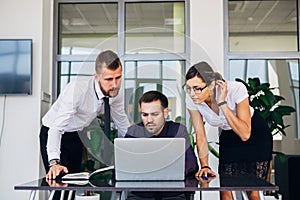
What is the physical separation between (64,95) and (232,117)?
47.3 inches

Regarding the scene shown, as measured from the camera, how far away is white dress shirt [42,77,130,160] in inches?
108

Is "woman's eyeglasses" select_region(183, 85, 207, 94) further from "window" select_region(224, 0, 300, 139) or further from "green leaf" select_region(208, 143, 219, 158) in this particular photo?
"window" select_region(224, 0, 300, 139)

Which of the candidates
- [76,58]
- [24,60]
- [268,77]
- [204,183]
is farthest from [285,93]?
[204,183]

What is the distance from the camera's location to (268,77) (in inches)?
226

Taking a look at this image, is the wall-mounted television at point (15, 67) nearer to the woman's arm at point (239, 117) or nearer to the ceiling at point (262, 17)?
the woman's arm at point (239, 117)

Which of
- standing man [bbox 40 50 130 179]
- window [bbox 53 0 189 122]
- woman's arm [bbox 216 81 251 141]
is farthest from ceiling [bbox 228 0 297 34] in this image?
standing man [bbox 40 50 130 179]

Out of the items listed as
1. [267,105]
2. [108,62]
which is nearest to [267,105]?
[267,105]

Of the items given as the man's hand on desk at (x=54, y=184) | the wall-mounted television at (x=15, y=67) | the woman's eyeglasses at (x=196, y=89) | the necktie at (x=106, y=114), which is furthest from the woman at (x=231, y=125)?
the wall-mounted television at (x=15, y=67)

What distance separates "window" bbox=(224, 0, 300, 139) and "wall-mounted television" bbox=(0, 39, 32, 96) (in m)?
1.98

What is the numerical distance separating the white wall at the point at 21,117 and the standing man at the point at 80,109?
92 centimetres

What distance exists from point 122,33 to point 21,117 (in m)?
1.35

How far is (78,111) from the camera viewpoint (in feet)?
9.47

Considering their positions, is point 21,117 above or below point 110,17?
below

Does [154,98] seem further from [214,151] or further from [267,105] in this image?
[267,105]
